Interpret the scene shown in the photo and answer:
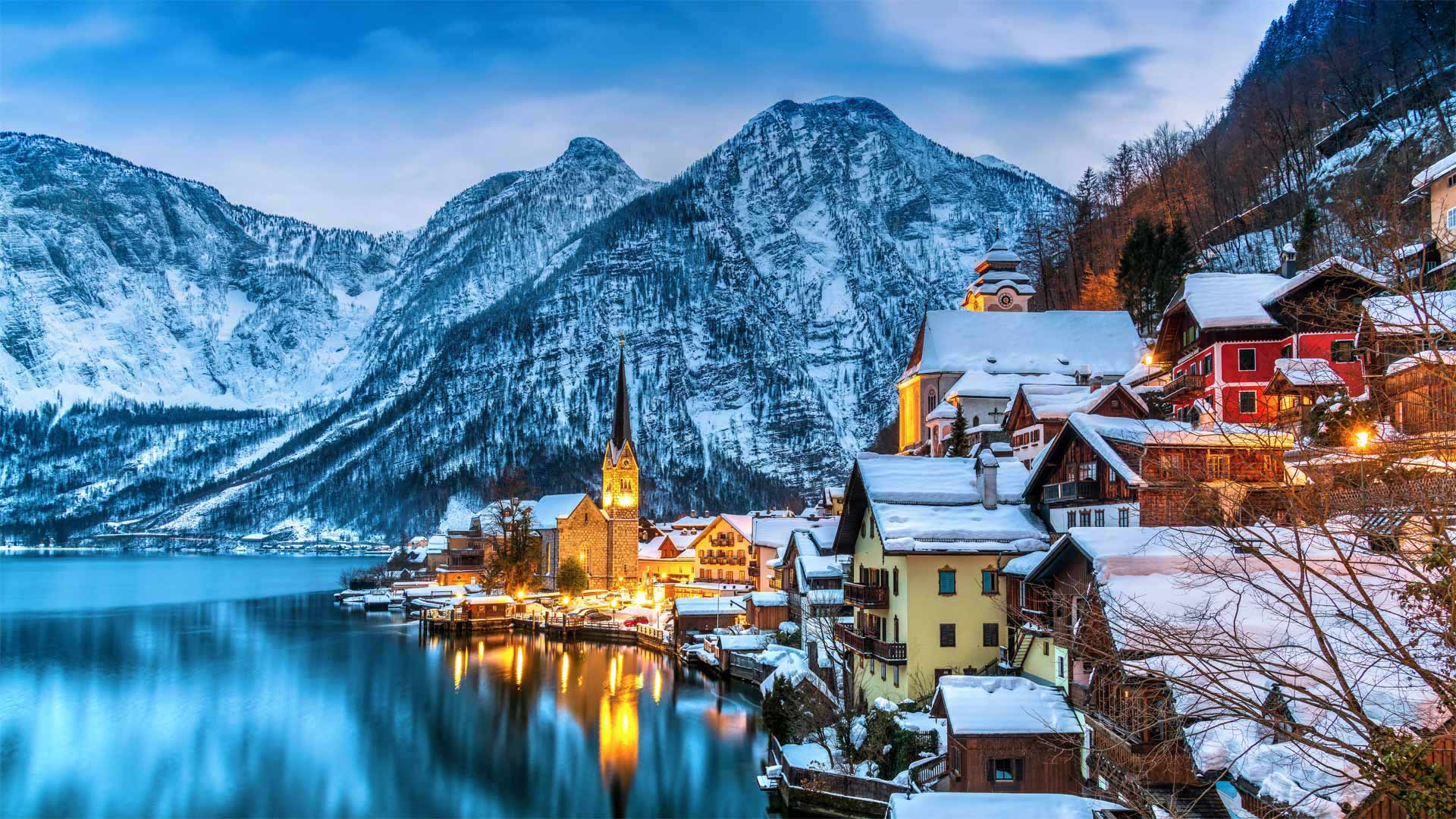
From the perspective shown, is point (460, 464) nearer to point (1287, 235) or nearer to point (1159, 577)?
point (1287, 235)

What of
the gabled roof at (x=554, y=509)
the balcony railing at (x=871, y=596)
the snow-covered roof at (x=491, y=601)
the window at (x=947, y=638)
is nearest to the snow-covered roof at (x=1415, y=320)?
the window at (x=947, y=638)

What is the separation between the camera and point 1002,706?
2092 cm

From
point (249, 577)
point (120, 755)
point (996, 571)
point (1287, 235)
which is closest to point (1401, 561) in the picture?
point (996, 571)

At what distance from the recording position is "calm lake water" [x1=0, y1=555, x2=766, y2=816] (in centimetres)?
3041

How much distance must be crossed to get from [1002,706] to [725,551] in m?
57.9

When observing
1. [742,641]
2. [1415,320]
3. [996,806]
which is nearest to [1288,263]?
[996,806]

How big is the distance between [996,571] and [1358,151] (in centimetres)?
4676

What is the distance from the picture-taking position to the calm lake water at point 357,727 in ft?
99.8

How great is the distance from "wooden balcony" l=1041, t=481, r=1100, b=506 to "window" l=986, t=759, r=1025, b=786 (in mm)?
8664

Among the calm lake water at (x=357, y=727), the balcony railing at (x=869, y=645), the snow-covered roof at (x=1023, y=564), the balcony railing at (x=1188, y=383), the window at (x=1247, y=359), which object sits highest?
the window at (x=1247, y=359)

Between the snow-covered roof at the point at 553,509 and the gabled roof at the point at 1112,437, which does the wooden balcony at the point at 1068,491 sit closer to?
the gabled roof at the point at 1112,437

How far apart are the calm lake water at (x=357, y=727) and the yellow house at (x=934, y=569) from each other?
589 centimetres

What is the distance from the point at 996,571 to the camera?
28.0m

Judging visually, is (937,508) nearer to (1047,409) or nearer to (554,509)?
(1047,409)
